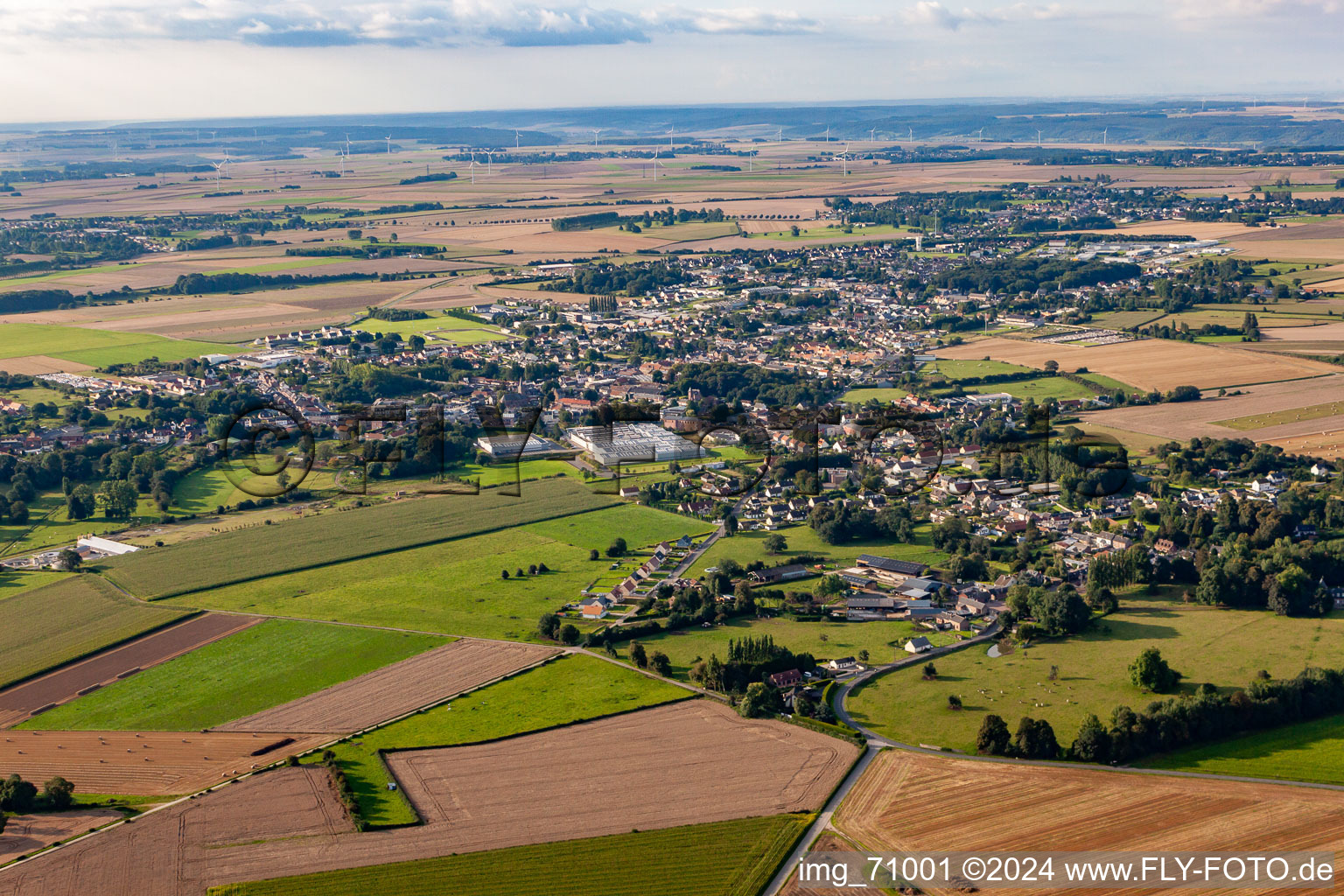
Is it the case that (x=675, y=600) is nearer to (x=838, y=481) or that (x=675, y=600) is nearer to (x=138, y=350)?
(x=838, y=481)

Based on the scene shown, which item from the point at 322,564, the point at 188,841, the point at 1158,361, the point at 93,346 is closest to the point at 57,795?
the point at 188,841

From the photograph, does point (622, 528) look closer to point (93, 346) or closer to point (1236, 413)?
point (1236, 413)

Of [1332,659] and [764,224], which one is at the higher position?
[764,224]

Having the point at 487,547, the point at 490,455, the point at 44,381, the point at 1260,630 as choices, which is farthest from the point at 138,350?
the point at 1260,630

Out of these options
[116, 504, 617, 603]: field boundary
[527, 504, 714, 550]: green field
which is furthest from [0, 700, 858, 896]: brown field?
[527, 504, 714, 550]: green field

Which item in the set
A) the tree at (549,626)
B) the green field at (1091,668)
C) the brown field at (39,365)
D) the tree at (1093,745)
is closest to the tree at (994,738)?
the green field at (1091,668)

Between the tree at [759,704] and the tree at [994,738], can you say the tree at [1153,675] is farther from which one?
the tree at [759,704]
